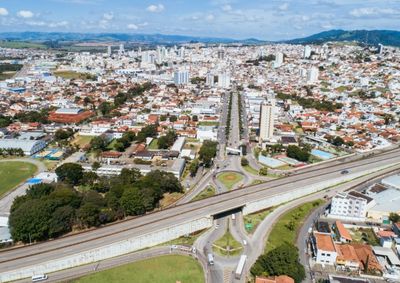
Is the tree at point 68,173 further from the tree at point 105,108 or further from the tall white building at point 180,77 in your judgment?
the tall white building at point 180,77

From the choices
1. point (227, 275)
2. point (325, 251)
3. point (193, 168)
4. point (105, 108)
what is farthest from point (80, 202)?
point (105, 108)

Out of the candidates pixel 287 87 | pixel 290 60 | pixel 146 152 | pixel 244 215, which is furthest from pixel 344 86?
pixel 244 215

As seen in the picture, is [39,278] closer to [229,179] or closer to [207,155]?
[229,179]

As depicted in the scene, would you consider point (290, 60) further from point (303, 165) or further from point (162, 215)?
point (162, 215)

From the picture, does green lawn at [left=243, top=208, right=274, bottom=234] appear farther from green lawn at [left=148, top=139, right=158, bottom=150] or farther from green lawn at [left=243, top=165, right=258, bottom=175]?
green lawn at [left=148, top=139, right=158, bottom=150]

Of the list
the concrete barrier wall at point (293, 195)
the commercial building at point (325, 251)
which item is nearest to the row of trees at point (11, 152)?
the concrete barrier wall at point (293, 195)
